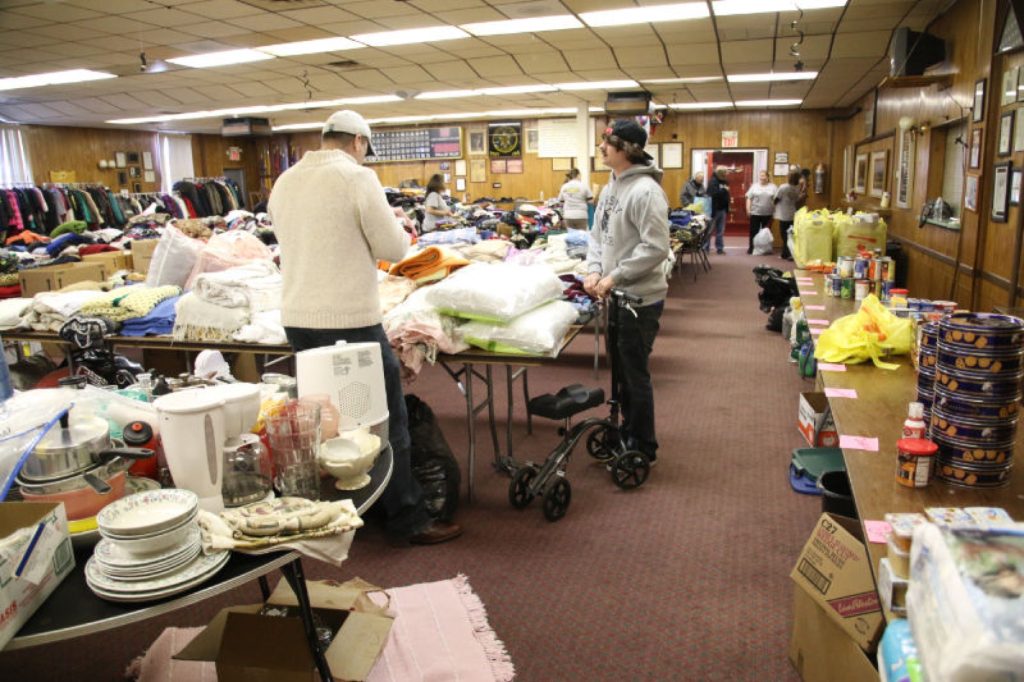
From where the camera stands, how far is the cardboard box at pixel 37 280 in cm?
622

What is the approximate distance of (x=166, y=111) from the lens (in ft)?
42.8

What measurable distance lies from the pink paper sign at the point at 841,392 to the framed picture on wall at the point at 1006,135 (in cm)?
292

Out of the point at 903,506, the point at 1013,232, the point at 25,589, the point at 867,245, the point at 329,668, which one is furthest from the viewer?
the point at 867,245

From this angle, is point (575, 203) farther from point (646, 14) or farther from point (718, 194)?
point (718, 194)

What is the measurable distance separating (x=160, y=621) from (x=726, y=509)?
2390 millimetres

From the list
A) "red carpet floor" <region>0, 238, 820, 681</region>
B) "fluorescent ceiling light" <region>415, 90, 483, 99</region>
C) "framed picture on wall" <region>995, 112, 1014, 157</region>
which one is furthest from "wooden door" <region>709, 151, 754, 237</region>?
"red carpet floor" <region>0, 238, 820, 681</region>

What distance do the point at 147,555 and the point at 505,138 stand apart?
1686cm

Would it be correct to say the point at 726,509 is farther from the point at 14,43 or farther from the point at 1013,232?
the point at 14,43

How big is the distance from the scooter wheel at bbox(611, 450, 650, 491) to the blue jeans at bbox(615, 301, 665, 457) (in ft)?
0.53

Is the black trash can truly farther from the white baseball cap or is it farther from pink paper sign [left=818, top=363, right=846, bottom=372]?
the white baseball cap

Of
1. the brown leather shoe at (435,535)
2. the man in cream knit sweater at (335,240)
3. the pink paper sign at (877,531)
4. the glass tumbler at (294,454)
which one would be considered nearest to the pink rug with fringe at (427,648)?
the brown leather shoe at (435,535)

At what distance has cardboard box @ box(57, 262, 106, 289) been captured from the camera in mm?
6309

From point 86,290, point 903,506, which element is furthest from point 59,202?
point 903,506

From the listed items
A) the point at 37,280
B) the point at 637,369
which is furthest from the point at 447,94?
the point at 637,369
